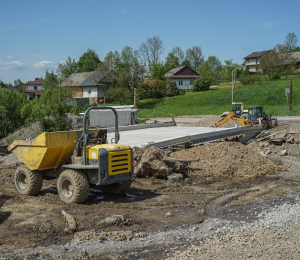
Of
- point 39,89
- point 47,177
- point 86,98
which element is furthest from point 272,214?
point 39,89

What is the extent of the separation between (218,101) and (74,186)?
46.7 metres

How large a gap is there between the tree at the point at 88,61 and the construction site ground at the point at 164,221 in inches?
2806

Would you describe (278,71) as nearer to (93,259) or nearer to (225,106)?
(225,106)

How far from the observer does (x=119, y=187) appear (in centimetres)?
889

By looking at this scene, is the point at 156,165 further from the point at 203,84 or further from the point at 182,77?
the point at 182,77

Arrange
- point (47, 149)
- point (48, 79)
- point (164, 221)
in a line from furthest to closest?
point (48, 79) < point (47, 149) < point (164, 221)

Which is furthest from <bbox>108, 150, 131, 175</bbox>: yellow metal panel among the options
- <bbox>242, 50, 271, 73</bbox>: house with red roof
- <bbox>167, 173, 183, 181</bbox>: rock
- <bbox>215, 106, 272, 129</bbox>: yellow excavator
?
<bbox>242, 50, 271, 73</bbox>: house with red roof

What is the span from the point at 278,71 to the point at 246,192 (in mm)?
59614

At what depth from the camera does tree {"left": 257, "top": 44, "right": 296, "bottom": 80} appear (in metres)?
60.7

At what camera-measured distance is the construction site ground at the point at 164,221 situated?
5.30 metres

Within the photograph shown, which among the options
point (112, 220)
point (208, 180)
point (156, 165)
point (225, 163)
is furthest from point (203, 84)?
point (112, 220)

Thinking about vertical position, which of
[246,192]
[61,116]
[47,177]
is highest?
[61,116]

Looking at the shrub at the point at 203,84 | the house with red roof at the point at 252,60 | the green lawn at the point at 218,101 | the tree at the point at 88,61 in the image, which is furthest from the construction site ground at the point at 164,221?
the house with red roof at the point at 252,60

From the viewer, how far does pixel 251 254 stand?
16.7 feet
